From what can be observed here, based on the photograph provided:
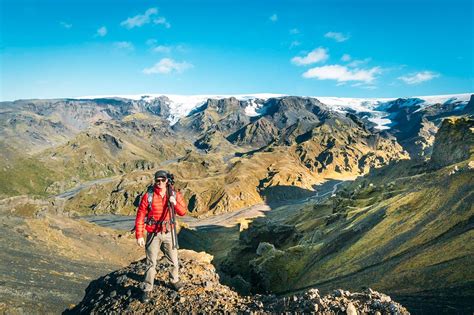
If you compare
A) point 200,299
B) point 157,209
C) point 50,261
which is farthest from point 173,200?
point 50,261

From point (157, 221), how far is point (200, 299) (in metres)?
4.64

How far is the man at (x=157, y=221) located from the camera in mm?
18844

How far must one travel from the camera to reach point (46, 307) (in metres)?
30.3

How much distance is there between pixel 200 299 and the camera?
1952 cm

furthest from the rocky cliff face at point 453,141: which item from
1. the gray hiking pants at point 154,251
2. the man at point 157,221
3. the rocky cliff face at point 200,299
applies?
the man at point 157,221

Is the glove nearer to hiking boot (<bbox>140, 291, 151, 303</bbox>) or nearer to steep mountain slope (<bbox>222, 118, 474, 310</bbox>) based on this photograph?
hiking boot (<bbox>140, 291, 151, 303</bbox>)

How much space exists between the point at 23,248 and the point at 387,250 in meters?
45.8

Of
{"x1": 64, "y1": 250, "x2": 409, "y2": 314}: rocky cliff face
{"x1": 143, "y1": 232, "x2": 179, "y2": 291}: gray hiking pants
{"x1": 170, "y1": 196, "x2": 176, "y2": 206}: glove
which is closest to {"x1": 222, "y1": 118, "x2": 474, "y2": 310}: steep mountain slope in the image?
{"x1": 64, "y1": 250, "x2": 409, "y2": 314}: rocky cliff face

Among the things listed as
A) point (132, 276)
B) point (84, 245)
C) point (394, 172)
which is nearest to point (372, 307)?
point (132, 276)

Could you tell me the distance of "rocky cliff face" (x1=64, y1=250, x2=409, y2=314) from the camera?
16.3 metres

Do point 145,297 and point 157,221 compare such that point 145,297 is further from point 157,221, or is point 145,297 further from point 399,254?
point 399,254

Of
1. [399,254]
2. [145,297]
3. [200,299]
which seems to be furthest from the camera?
[399,254]

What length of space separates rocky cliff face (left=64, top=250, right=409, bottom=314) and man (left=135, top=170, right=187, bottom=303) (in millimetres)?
1125

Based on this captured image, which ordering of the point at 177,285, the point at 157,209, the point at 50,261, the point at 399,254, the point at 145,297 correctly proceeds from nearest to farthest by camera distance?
1. the point at 157,209
2. the point at 145,297
3. the point at 177,285
4. the point at 399,254
5. the point at 50,261
